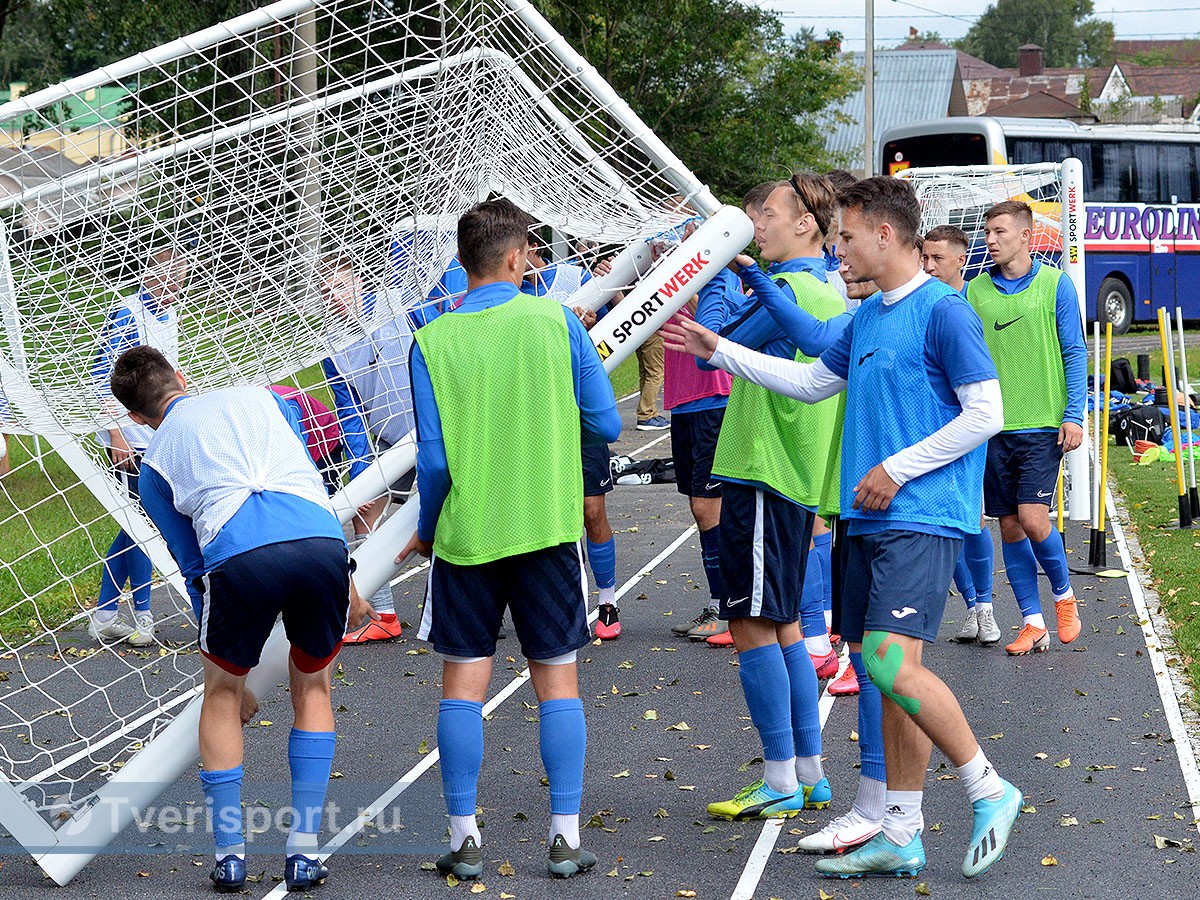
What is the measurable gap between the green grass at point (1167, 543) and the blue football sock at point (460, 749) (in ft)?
11.0

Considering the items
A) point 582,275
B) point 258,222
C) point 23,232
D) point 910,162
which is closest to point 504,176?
point 582,275

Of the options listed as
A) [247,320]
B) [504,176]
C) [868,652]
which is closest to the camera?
[868,652]

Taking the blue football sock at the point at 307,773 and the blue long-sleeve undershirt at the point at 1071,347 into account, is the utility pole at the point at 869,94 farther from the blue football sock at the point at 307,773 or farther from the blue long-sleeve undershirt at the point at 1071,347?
the blue football sock at the point at 307,773

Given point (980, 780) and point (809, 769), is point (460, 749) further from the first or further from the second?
point (980, 780)

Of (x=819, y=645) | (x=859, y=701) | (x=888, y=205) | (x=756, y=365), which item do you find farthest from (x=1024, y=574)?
(x=888, y=205)

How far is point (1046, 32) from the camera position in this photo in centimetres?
12650

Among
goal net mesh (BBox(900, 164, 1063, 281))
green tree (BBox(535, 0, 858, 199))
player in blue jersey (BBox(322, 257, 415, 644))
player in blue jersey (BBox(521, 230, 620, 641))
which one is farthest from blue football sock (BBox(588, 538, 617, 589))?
green tree (BBox(535, 0, 858, 199))

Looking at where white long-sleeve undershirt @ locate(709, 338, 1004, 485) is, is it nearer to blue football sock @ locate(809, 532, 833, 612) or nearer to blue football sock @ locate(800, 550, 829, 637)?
blue football sock @ locate(800, 550, 829, 637)

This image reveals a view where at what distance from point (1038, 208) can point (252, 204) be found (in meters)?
10.8

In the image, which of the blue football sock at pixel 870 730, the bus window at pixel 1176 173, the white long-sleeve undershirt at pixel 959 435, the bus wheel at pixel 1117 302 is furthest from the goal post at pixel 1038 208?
the bus window at pixel 1176 173

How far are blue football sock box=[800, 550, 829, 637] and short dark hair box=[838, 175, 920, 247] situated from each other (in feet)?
7.77

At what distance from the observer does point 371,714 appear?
623 centimetres

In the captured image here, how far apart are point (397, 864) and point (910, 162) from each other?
89.5 ft

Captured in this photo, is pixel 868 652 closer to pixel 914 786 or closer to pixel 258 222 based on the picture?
pixel 914 786
